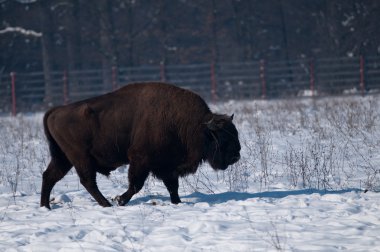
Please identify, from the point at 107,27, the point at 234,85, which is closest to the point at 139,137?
the point at 234,85

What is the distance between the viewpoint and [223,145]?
7.53 metres

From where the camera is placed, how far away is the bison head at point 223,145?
7.48m

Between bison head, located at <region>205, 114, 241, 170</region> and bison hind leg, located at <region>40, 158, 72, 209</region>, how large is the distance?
1.70m

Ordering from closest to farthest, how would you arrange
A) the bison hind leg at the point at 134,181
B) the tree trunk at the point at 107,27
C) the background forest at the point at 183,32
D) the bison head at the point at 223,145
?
the bison hind leg at the point at 134,181 → the bison head at the point at 223,145 → the tree trunk at the point at 107,27 → the background forest at the point at 183,32

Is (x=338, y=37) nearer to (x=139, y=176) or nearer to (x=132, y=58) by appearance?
(x=132, y=58)

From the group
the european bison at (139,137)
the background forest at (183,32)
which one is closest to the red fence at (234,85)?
the background forest at (183,32)

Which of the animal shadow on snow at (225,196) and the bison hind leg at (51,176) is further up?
the bison hind leg at (51,176)

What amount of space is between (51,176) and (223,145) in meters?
2.04

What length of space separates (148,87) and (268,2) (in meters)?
32.2

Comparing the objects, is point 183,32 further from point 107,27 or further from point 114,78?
point 114,78

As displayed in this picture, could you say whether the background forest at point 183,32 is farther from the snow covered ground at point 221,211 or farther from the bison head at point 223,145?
the bison head at point 223,145

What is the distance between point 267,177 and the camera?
27.7 ft

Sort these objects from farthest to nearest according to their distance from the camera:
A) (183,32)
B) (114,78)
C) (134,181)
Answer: (183,32) < (114,78) < (134,181)

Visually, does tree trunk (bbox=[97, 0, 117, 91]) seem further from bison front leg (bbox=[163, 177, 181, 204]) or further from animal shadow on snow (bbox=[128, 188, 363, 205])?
bison front leg (bbox=[163, 177, 181, 204])
